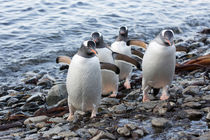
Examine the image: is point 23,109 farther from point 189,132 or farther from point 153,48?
point 189,132

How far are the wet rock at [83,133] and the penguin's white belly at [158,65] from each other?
201 centimetres

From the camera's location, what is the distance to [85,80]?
4.93 m

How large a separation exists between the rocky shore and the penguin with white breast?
0.55 feet

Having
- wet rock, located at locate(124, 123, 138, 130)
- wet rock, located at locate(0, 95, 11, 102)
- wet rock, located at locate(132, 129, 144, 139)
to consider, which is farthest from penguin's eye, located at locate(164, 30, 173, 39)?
wet rock, located at locate(0, 95, 11, 102)

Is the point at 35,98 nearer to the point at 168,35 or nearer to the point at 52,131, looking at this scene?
the point at 52,131

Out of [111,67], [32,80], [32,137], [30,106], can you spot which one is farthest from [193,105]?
[32,80]

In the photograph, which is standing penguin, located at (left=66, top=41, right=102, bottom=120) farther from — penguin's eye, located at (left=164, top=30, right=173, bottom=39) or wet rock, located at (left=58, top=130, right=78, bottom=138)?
penguin's eye, located at (left=164, top=30, right=173, bottom=39)

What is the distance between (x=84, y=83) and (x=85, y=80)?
0.18ft

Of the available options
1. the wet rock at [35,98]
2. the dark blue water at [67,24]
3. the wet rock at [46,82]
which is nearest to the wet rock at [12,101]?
the wet rock at [35,98]

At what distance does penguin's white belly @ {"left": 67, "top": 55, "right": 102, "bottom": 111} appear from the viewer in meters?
4.86

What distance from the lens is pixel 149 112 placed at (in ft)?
15.4

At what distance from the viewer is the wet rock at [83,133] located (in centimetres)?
385

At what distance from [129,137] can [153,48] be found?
2.12 metres

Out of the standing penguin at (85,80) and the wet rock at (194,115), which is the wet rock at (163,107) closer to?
the wet rock at (194,115)
